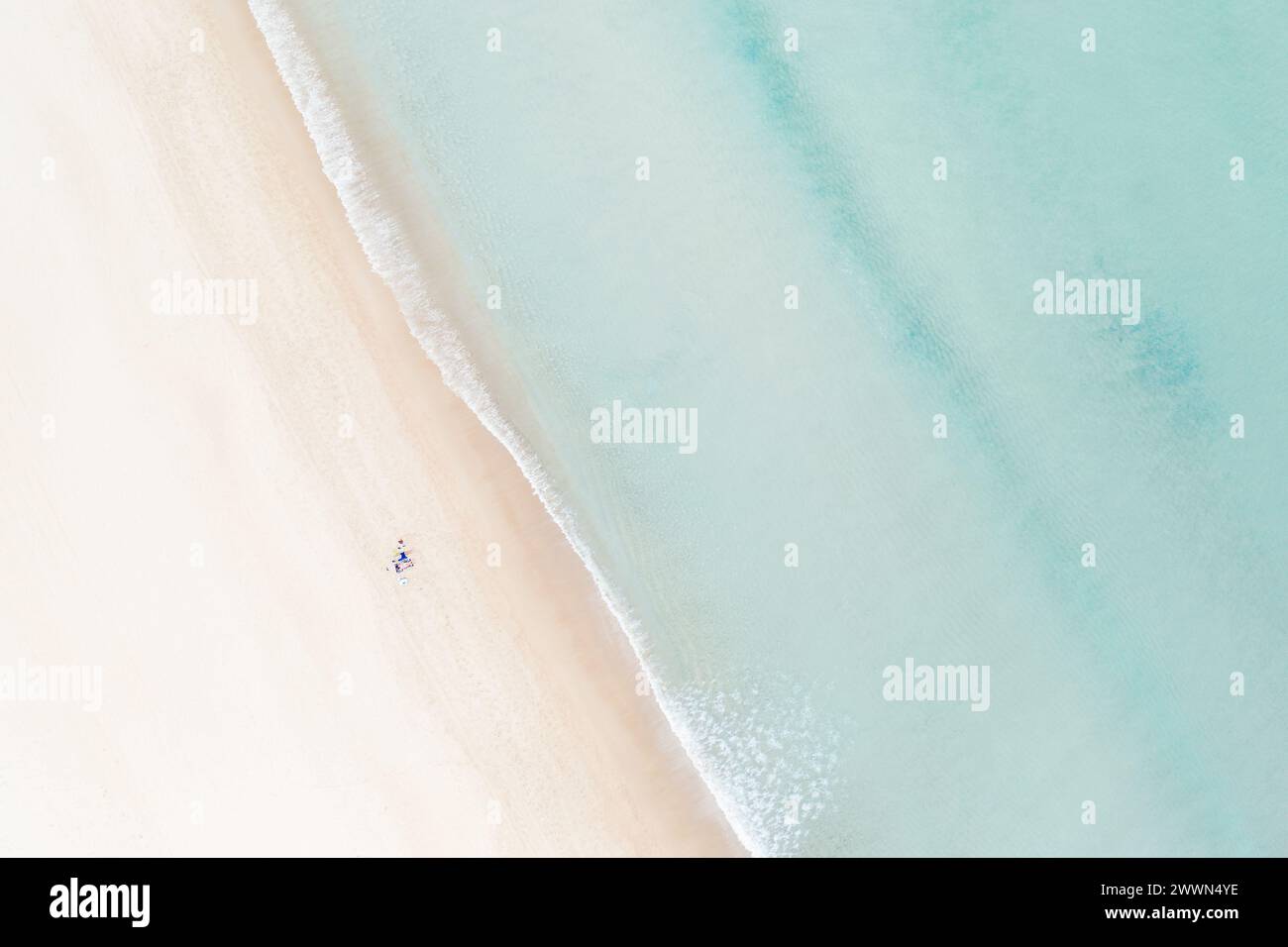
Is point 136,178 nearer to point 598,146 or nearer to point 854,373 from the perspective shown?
point 598,146

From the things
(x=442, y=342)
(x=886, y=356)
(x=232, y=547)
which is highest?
(x=442, y=342)

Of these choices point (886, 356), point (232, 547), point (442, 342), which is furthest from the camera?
point (886, 356)

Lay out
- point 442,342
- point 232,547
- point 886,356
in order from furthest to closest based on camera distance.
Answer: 1. point 886,356
2. point 442,342
3. point 232,547

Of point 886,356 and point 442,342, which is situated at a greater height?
point 442,342

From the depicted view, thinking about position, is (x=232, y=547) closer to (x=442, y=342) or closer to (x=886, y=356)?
(x=442, y=342)

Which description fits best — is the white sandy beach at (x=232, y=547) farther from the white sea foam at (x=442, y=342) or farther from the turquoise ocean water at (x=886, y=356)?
the turquoise ocean water at (x=886, y=356)

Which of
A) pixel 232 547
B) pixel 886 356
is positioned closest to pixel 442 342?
pixel 232 547

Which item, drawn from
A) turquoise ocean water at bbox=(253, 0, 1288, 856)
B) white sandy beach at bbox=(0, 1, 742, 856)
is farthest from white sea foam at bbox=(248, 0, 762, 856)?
white sandy beach at bbox=(0, 1, 742, 856)

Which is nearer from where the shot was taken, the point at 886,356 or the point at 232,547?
the point at 232,547
